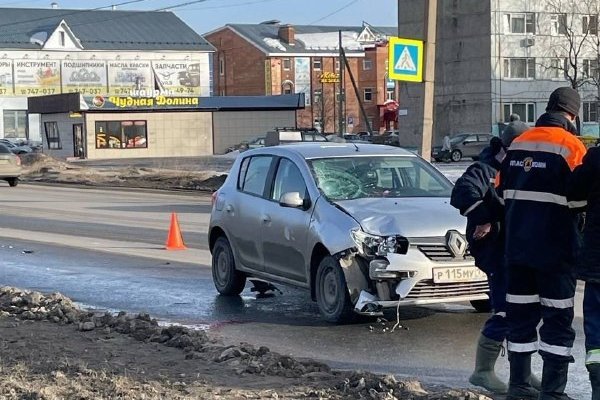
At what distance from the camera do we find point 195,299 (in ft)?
36.9

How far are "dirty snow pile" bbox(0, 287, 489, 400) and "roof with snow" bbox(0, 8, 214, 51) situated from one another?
84763 mm

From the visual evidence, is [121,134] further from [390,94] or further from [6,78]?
[390,94]

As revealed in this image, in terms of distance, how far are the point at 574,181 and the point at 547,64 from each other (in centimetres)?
6989

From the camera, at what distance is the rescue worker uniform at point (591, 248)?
5.64 metres

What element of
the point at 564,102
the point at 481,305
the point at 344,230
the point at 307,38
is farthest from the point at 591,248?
the point at 307,38

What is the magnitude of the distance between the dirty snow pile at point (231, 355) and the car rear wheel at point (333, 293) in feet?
4.53

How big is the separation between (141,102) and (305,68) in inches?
1396

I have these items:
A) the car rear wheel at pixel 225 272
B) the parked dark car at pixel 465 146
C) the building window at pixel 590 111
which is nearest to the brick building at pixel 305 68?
the building window at pixel 590 111

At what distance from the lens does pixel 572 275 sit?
5.88 m

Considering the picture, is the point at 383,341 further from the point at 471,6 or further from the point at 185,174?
the point at 471,6

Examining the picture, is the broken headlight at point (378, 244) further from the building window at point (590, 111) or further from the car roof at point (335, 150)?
the building window at point (590, 111)

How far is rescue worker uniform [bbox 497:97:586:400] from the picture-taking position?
5.85 meters

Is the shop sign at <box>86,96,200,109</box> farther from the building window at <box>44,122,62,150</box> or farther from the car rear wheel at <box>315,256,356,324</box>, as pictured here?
the car rear wheel at <box>315,256,356,324</box>

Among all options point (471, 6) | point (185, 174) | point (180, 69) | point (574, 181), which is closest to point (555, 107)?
point (574, 181)
